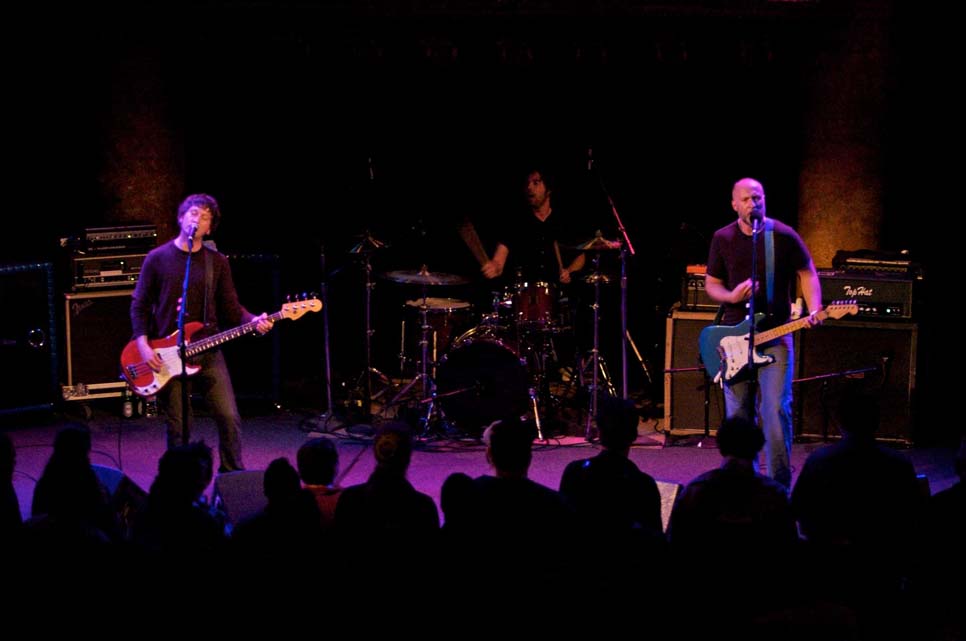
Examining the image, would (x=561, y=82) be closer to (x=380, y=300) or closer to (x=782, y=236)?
(x=380, y=300)

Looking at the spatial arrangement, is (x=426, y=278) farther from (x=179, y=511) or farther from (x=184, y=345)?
(x=179, y=511)

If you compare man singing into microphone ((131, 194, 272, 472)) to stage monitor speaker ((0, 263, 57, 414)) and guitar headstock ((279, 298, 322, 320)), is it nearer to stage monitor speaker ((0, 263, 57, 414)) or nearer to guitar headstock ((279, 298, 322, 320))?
guitar headstock ((279, 298, 322, 320))

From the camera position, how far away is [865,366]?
9164 mm

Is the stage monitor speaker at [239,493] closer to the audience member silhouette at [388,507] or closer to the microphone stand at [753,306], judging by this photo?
the audience member silhouette at [388,507]

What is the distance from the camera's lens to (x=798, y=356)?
926 cm

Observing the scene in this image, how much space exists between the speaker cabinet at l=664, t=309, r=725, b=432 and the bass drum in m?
1.10

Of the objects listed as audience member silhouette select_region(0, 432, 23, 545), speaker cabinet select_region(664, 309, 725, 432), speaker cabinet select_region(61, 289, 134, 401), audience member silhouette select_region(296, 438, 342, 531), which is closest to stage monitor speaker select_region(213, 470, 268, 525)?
audience member silhouette select_region(296, 438, 342, 531)

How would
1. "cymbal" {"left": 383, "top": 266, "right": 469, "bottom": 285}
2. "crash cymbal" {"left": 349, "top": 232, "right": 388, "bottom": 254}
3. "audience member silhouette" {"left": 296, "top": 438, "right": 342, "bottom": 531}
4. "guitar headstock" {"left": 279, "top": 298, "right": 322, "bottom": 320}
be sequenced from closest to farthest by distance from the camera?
"audience member silhouette" {"left": 296, "top": 438, "right": 342, "bottom": 531}, "guitar headstock" {"left": 279, "top": 298, "right": 322, "bottom": 320}, "cymbal" {"left": 383, "top": 266, "right": 469, "bottom": 285}, "crash cymbal" {"left": 349, "top": 232, "right": 388, "bottom": 254}

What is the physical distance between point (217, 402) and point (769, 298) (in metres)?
3.38

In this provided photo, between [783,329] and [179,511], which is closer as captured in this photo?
[179,511]

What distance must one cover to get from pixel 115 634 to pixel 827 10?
301 inches

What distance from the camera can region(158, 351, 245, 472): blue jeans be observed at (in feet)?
25.1

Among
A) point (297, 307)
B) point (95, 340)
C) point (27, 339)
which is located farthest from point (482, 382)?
point (27, 339)

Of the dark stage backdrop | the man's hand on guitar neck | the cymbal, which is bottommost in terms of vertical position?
the man's hand on guitar neck
